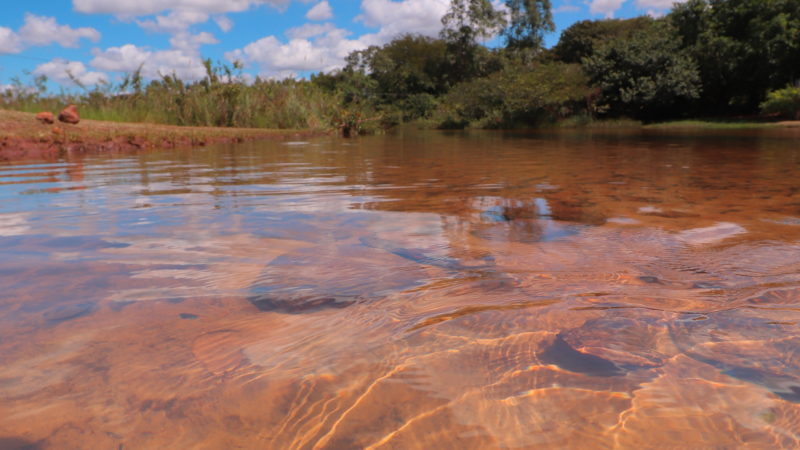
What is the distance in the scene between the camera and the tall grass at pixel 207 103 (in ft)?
35.0

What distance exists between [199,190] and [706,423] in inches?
136

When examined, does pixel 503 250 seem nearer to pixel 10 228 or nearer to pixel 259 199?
pixel 259 199

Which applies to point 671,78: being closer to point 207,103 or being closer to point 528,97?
point 528,97

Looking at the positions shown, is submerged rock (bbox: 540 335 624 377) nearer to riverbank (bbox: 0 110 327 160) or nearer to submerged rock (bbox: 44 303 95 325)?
submerged rock (bbox: 44 303 95 325)

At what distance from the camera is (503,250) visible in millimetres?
1907

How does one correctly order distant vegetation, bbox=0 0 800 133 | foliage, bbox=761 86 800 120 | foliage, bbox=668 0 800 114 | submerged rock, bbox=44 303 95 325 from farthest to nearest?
foliage, bbox=668 0 800 114, foliage, bbox=761 86 800 120, distant vegetation, bbox=0 0 800 133, submerged rock, bbox=44 303 95 325

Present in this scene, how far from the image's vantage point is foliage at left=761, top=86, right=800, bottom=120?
18.8 m

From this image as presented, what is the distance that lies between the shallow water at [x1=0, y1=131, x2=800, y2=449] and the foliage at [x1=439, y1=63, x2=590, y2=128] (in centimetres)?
2293

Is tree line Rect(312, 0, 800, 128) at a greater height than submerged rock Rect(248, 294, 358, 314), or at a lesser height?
greater

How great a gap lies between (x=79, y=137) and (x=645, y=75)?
23572 millimetres

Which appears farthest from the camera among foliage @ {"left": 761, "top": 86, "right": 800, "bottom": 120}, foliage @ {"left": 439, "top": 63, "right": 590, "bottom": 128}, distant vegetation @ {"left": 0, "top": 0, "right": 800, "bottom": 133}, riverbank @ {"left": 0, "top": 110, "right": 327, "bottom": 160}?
foliage @ {"left": 439, "top": 63, "right": 590, "bottom": 128}

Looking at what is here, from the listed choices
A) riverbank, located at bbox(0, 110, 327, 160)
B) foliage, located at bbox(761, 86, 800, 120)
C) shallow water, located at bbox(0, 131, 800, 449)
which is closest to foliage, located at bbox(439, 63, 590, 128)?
foliage, located at bbox(761, 86, 800, 120)

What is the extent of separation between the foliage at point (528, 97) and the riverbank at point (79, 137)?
1758 cm

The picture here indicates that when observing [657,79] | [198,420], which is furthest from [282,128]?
[657,79]
